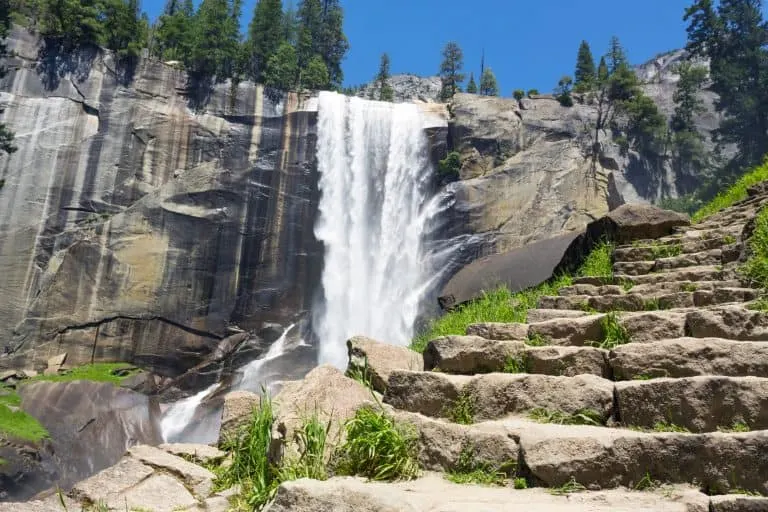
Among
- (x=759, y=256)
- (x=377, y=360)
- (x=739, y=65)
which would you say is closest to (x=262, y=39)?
(x=739, y=65)

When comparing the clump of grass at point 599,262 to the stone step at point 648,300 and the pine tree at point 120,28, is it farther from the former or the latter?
the pine tree at point 120,28

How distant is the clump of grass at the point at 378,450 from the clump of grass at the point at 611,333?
2460 mm

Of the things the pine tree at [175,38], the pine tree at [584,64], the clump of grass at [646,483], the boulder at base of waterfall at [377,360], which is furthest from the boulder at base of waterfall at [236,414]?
the pine tree at [584,64]

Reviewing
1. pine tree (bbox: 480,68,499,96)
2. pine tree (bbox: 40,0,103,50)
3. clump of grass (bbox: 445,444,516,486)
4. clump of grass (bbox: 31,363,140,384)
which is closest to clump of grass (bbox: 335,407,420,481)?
clump of grass (bbox: 445,444,516,486)

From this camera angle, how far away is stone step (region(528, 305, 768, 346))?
550 cm

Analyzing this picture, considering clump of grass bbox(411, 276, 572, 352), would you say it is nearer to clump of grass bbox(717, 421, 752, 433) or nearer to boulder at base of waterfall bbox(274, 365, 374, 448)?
boulder at base of waterfall bbox(274, 365, 374, 448)

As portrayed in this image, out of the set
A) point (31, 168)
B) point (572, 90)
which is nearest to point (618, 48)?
point (572, 90)

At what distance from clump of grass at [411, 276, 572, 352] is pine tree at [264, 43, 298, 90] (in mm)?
26781

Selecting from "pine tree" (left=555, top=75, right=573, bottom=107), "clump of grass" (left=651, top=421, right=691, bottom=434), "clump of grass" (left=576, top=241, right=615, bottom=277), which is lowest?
"clump of grass" (left=651, top=421, right=691, bottom=434)

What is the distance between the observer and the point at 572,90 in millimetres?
39031

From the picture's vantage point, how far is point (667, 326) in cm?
592

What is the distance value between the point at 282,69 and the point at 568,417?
33.7 meters

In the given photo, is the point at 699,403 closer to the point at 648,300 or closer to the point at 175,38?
the point at 648,300

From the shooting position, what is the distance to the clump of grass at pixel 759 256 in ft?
22.2
